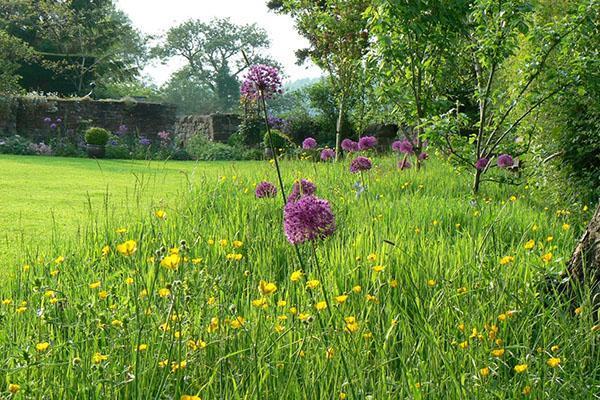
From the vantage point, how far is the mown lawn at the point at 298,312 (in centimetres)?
166

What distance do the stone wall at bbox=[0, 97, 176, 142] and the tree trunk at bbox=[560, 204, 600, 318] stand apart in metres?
15.5

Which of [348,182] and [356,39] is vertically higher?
[356,39]

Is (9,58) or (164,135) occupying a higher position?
(9,58)

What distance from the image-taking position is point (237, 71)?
57656 mm

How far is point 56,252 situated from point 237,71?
183 ft

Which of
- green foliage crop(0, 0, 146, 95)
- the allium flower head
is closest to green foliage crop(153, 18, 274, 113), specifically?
green foliage crop(0, 0, 146, 95)

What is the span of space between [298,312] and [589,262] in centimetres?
113

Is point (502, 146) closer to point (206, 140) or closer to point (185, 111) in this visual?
point (206, 140)

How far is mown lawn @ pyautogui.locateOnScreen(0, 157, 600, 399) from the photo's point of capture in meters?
1.66

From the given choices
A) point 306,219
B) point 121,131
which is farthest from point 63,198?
point 121,131

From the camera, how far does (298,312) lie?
223 cm

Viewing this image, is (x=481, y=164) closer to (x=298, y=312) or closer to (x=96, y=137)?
(x=298, y=312)

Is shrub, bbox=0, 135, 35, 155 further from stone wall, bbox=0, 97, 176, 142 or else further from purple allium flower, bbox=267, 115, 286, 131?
purple allium flower, bbox=267, 115, 286, 131

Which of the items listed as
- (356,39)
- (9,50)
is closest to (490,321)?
(356,39)
